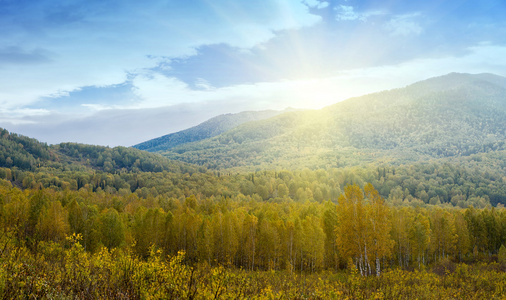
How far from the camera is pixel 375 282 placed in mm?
31453

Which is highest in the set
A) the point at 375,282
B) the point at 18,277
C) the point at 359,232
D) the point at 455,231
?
the point at 18,277

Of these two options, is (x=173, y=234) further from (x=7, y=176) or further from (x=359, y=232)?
(x=7, y=176)

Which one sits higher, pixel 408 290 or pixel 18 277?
pixel 18 277

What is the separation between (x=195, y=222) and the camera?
205ft

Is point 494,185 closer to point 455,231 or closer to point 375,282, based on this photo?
point 455,231

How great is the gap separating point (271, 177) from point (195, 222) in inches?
5444

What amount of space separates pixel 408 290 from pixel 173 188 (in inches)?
6044

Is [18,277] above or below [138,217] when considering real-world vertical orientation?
above

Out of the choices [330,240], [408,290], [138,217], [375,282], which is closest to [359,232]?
[375,282]

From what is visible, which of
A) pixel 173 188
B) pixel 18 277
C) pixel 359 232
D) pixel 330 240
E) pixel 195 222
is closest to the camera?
pixel 18 277

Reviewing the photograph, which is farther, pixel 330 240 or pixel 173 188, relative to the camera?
pixel 173 188

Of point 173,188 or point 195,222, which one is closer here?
point 195,222

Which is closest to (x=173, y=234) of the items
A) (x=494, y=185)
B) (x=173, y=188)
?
(x=173, y=188)

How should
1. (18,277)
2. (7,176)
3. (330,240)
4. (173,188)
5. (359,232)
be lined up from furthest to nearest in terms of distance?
(7,176) → (173,188) → (330,240) → (359,232) → (18,277)
